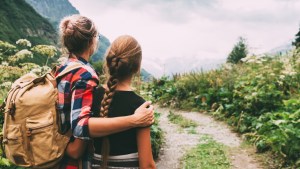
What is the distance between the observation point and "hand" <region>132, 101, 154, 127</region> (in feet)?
7.06

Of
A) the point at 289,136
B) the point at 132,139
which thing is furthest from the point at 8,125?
the point at 289,136

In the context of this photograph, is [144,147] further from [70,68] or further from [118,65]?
[70,68]

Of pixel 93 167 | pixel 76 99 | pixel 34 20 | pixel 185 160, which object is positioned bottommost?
pixel 185 160

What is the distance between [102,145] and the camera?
229 cm

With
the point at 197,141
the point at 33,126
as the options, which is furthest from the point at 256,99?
the point at 33,126

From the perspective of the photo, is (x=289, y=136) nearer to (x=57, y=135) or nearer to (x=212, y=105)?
(x=57, y=135)

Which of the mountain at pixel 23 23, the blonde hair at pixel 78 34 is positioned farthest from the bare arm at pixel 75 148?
the mountain at pixel 23 23

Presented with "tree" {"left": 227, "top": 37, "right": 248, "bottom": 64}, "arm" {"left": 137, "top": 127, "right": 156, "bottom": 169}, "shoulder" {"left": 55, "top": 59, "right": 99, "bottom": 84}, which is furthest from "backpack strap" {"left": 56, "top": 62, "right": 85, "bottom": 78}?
"tree" {"left": 227, "top": 37, "right": 248, "bottom": 64}

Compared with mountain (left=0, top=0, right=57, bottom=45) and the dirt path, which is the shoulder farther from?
mountain (left=0, top=0, right=57, bottom=45)

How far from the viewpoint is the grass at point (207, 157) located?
230 inches

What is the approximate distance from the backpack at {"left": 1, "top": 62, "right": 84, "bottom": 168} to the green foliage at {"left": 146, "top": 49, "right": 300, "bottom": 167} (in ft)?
12.7

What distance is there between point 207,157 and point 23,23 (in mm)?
123525

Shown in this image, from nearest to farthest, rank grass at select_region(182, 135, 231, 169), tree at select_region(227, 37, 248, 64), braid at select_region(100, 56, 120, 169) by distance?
braid at select_region(100, 56, 120, 169) < grass at select_region(182, 135, 231, 169) < tree at select_region(227, 37, 248, 64)

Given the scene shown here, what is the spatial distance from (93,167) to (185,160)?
401 cm
